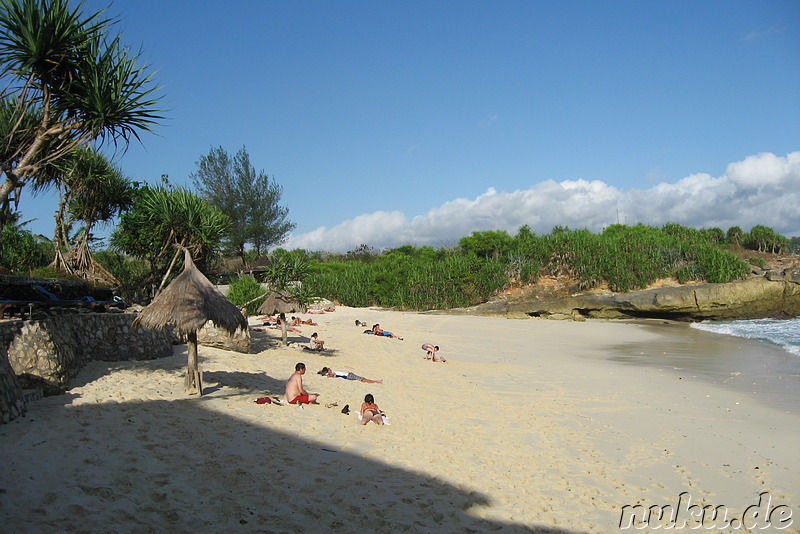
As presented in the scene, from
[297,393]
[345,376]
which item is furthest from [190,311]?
[345,376]

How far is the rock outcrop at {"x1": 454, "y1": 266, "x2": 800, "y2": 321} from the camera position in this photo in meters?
27.8

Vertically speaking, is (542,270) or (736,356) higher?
(542,270)

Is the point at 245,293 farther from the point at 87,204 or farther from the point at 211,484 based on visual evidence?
the point at 211,484

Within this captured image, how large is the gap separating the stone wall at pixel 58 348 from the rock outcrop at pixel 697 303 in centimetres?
2372

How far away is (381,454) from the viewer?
6.01 m

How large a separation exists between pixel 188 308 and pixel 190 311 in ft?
0.20

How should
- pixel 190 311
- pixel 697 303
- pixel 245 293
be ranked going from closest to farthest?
1. pixel 190 311
2. pixel 245 293
3. pixel 697 303

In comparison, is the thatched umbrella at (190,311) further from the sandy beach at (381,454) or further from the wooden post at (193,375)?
the sandy beach at (381,454)

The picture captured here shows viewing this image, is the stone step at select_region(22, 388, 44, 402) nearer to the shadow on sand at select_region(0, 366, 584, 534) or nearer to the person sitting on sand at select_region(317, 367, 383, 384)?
the shadow on sand at select_region(0, 366, 584, 534)

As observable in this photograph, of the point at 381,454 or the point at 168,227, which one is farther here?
the point at 168,227

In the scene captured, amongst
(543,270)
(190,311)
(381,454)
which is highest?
(543,270)

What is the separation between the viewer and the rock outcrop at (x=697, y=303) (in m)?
27.8

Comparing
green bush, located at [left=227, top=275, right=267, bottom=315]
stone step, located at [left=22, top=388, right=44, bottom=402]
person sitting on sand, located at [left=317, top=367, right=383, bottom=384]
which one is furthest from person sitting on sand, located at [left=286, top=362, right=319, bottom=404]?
green bush, located at [left=227, top=275, right=267, bottom=315]

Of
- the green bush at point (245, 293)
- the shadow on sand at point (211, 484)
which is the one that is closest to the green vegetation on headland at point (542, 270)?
the green bush at point (245, 293)
